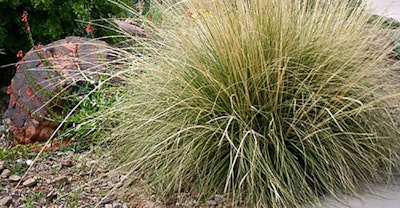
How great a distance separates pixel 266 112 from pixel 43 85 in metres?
1.42

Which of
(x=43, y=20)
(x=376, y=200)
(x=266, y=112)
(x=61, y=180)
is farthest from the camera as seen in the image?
(x=43, y=20)

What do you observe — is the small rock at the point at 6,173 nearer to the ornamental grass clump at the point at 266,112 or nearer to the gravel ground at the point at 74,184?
the gravel ground at the point at 74,184

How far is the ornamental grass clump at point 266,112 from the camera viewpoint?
2178 mm

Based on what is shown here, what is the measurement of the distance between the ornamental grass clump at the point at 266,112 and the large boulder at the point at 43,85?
62 centimetres

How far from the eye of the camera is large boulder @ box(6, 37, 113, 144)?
114 inches

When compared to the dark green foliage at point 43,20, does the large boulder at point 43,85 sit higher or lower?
lower

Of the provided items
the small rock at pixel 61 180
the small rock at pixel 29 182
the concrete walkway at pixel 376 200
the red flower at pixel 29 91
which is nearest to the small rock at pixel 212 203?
the concrete walkway at pixel 376 200

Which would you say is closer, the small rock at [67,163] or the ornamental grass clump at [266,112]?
the ornamental grass clump at [266,112]

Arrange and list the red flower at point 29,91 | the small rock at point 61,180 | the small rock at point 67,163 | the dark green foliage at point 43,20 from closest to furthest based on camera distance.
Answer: the small rock at point 61,180 → the small rock at point 67,163 → the red flower at point 29,91 → the dark green foliage at point 43,20

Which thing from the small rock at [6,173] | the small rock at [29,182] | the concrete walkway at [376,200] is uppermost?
the small rock at [6,173]

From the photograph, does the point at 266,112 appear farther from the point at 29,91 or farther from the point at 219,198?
the point at 29,91

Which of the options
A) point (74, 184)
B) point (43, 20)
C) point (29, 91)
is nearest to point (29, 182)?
point (74, 184)

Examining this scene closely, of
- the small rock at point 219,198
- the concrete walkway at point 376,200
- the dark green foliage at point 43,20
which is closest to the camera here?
the concrete walkway at point 376,200

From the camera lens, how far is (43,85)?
2.97 m
